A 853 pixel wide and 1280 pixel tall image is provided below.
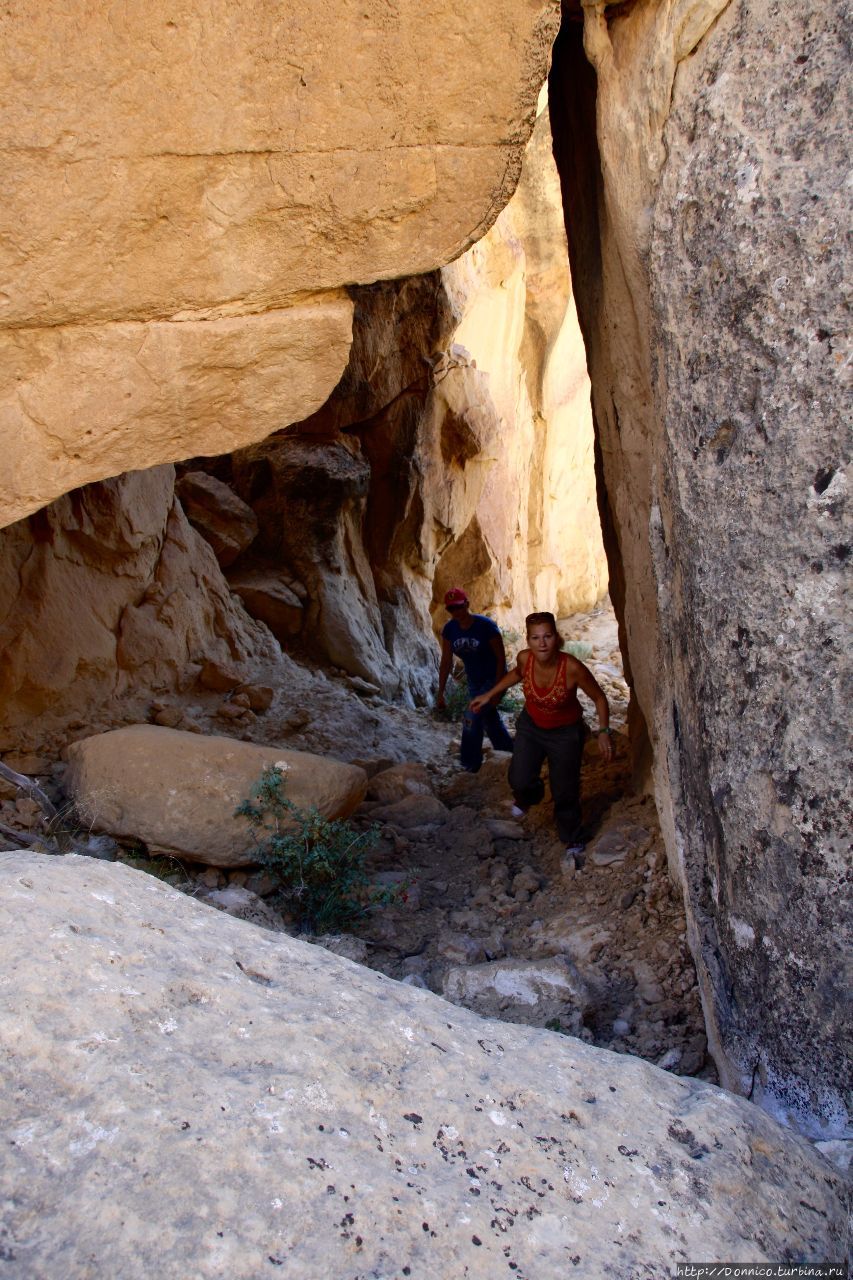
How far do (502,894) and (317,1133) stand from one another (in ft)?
8.96

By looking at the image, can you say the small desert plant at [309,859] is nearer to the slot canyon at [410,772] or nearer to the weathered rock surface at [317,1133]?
the slot canyon at [410,772]

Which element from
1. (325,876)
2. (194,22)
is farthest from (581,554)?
(194,22)

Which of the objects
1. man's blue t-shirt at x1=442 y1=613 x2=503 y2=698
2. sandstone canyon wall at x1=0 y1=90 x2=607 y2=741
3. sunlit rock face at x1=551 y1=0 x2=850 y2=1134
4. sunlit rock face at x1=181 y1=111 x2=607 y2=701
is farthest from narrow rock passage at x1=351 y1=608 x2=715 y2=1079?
sunlit rock face at x1=181 y1=111 x2=607 y2=701

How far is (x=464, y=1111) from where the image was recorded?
68.5 inches

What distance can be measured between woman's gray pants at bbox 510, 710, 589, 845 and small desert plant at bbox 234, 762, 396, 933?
95 centimetres

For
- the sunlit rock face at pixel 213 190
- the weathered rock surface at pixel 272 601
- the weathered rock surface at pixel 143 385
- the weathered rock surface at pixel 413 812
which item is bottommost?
the weathered rock surface at pixel 413 812

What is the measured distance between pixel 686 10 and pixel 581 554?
42.3 ft

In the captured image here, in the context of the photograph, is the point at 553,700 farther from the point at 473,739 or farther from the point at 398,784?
the point at 473,739

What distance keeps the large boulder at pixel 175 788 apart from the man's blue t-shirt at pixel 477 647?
2396 mm

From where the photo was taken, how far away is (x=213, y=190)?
2.92 m

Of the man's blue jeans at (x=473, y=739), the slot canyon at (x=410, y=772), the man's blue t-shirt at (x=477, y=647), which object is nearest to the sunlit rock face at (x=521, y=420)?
the man's blue t-shirt at (x=477, y=647)

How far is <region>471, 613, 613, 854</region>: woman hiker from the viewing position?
15.2ft

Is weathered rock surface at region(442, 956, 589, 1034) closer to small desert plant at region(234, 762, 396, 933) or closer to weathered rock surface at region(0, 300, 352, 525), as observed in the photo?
small desert plant at region(234, 762, 396, 933)

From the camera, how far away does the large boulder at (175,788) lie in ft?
13.2
